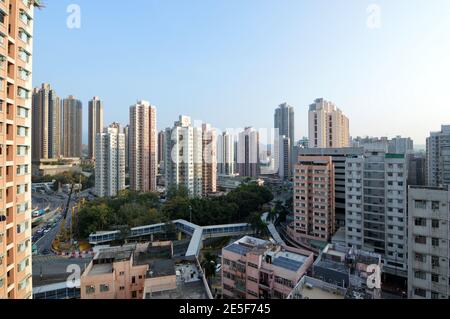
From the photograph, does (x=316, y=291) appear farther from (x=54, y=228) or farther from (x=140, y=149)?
(x=140, y=149)

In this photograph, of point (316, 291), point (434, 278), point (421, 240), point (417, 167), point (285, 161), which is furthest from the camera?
point (285, 161)


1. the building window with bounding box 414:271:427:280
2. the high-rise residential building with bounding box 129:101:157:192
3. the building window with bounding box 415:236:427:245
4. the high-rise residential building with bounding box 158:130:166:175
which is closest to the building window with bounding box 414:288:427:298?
the building window with bounding box 414:271:427:280

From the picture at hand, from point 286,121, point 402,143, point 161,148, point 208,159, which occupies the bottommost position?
point 208,159

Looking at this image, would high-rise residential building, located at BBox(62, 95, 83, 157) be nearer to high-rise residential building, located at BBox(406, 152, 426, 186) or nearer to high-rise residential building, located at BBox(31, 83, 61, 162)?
high-rise residential building, located at BBox(31, 83, 61, 162)

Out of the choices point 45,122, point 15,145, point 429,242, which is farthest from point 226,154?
point 15,145

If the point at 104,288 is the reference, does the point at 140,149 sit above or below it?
above
